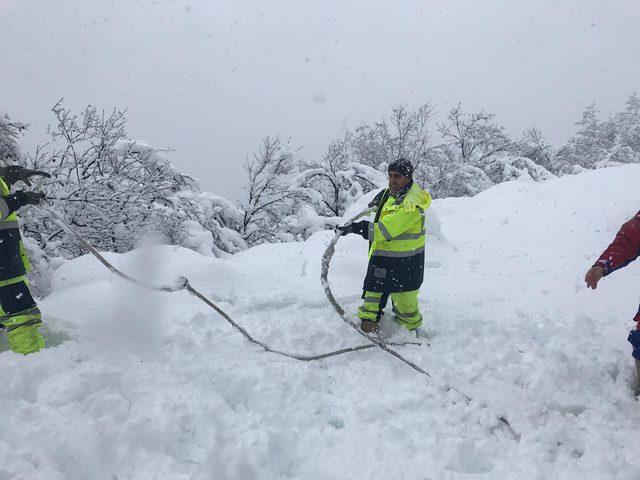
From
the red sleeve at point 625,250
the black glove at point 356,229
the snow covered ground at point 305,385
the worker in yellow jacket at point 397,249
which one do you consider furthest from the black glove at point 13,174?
the red sleeve at point 625,250

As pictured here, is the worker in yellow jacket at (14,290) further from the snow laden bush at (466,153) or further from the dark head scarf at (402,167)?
the snow laden bush at (466,153)

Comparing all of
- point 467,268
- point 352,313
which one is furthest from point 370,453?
point 467,268

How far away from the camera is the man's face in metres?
3.59

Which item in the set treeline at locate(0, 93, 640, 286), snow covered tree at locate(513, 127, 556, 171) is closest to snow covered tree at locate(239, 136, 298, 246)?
treeline at locate(0, 93, 640, 286)

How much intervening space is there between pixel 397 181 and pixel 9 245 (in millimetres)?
3219

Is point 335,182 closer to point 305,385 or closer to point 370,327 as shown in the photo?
point 370,327

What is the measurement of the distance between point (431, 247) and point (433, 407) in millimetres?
3994

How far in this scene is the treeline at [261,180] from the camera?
804 cm

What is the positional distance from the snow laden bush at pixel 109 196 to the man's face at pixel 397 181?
16.9 feet

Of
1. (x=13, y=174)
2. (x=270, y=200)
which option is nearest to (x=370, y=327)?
(x=13, y=174)

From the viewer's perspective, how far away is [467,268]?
5.81m

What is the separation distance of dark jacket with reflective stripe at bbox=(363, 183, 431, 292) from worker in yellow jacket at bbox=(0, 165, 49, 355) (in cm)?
277

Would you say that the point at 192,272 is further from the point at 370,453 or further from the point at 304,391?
the point at 370,453

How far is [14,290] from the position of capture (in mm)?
Result: 3342
